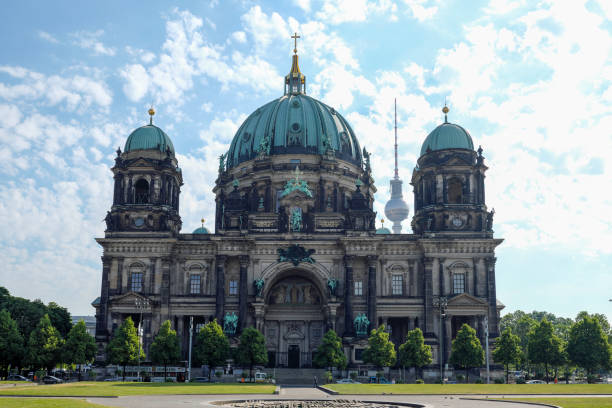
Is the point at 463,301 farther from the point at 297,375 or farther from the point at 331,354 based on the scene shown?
the point at 297,375

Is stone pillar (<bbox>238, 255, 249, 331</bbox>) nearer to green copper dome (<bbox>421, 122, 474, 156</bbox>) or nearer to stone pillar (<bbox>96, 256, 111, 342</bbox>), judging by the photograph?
stone pillar (<bbox>96, 256, 111, 342</bbox>)

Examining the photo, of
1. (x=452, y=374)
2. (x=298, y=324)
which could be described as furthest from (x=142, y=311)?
(x=452, y=374)

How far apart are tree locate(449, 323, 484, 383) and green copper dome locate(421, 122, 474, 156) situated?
22906 mm

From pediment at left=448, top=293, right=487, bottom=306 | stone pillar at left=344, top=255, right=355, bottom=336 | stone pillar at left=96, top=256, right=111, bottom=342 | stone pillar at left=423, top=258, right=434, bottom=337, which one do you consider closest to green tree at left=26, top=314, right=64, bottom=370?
stone pillar at left=96, top=256, right=111, bottom=342

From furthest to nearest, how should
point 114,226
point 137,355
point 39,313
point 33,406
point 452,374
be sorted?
point 39,313 → point 114,226 → point 452,374 → point 137,355 → point 33,406

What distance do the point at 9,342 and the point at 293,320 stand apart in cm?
3139

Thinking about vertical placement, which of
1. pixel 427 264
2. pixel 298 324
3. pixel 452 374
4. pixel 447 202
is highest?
pixel 447 202

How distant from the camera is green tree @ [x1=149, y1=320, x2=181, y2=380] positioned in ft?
228

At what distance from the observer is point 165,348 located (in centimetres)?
6981

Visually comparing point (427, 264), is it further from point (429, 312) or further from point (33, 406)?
point (33, 406)

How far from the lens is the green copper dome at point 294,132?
9250 cm

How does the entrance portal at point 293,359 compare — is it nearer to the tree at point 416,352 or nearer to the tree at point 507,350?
the tree at point 416,352

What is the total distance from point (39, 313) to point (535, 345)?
2359 inches

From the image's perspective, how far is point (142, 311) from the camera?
76.0 m
